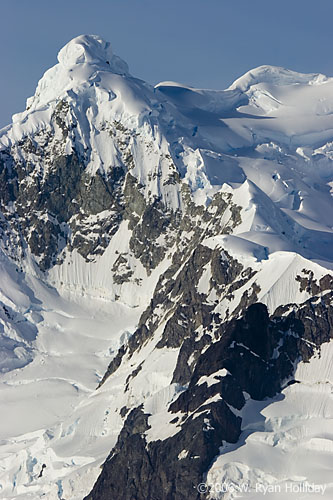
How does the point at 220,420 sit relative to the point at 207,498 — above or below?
above

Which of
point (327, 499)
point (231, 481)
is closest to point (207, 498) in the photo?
point (231, 481)

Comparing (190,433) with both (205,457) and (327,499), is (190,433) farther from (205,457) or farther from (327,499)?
(327,499)

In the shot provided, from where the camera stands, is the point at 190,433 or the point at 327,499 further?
the point at 190,433

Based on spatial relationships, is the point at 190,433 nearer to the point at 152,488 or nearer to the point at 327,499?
the point at 152,488

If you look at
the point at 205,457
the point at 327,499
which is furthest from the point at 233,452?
the point at 327,499

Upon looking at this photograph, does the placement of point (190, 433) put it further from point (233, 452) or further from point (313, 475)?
point (313, 475)

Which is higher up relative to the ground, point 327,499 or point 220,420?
point 220,420

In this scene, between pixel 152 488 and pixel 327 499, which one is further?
pixel 152 488
